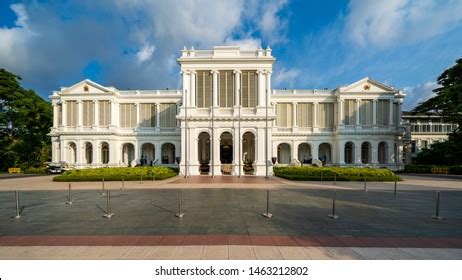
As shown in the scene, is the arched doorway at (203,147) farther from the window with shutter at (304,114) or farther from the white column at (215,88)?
the window with shutter at (304,114)

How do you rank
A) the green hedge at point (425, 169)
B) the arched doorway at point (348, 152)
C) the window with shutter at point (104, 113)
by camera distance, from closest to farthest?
the green hedge at point (425, 169) → the window with shutter at point (104, 113) → the arched doorway at point (348, 152)

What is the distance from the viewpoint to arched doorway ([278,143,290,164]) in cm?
4541

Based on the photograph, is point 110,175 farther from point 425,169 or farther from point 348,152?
point 425,169

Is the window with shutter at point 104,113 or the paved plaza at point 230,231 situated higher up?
the window with shutter at point 104,113

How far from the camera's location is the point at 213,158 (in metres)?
31.4

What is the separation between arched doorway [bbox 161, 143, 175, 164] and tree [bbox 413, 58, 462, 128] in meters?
43.3

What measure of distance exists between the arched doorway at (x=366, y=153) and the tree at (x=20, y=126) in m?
58.9

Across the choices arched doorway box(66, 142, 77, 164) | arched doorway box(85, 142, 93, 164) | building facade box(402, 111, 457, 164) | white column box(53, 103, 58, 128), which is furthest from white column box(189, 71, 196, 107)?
building facade box(402, 111, 457, 164)

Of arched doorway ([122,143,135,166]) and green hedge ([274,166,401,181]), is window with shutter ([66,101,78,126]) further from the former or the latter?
green hedge ([274,166,401,181])

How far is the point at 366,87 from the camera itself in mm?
42375

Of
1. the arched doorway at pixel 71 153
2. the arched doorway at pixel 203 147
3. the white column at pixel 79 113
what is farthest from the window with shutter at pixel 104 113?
the arched doorway at pixel 203 147

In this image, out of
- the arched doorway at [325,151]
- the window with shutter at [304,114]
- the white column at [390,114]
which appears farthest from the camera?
the arched doorway at [325,151]

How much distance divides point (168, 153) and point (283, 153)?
864 inches

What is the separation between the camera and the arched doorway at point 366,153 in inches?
1667
